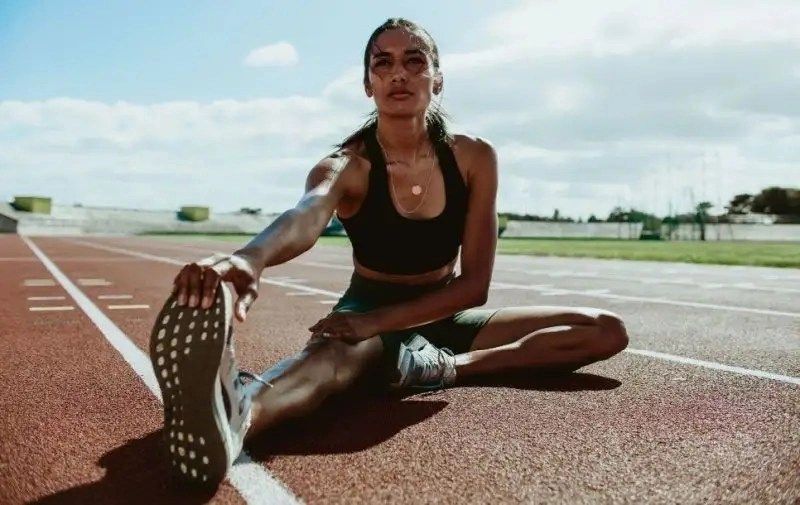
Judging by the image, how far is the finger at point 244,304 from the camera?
249 centimetres

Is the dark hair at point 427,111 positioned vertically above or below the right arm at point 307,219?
above

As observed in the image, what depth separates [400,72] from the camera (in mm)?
3846

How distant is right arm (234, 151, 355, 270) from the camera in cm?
301

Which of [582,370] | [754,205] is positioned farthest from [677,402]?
[754,205]

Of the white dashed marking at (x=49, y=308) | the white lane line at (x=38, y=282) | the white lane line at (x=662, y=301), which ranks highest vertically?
the white lane line at (x=662, y=301)

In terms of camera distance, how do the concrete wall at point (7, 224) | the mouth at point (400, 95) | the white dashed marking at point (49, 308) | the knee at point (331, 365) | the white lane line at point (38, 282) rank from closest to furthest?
the knee at point (331, 365) → the mouth at point (400, 95) → the white dashed marking at point (49, 308) → the white lane line at point (38, 282) → the concrete wall at point (7, 224)

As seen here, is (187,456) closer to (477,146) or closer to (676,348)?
(477,146)

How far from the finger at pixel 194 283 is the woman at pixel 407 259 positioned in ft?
1.20

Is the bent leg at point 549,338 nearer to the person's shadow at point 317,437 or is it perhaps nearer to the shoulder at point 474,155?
the person's shadow at point 317,437

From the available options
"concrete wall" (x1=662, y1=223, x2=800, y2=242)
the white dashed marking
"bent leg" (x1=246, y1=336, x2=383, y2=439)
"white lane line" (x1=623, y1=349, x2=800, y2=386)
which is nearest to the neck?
"bent leg" (x1=246, y1=336, x2=383, y2=439)

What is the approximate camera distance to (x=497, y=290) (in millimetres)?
11156

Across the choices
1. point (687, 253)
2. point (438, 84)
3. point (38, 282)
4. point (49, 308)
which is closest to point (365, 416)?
point (438, 84)

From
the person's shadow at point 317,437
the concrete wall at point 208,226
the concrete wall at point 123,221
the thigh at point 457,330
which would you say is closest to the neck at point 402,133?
the thigh at point 457,330

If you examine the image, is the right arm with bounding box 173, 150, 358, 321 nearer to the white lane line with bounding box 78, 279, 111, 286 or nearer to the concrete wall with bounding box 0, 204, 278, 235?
the white lane line with bounding box 78, 279, 111, 286
